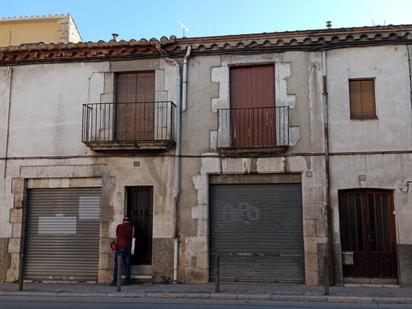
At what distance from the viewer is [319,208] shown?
12.8 metres

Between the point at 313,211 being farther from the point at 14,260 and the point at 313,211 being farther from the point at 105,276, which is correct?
the point at 14,260

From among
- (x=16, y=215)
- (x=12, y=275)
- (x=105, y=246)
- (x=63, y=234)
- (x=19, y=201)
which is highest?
(x=19, y=201)

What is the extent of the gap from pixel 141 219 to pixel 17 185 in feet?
11.7

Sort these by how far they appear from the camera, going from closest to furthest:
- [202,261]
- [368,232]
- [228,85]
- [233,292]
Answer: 1. [233,292]
2. [368,232]
3. [202,261]
4. [228,85]

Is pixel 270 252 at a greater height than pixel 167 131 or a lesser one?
lesser

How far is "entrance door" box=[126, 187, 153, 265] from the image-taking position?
1357 centimetres

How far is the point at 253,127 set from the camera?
13359 millimetres

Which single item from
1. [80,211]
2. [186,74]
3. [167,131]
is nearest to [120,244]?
[80,211]

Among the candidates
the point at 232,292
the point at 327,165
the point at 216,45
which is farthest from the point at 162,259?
the point at 216,45

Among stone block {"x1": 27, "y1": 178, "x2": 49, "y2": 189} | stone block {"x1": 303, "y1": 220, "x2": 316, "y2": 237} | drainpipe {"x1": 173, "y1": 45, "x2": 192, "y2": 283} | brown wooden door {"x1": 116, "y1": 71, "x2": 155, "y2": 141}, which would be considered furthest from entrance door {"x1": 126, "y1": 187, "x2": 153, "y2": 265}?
stone block {"x1": 303, "y1": 220, "x2": 316, "y2": 237}

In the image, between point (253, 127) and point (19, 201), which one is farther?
point (19, 201)

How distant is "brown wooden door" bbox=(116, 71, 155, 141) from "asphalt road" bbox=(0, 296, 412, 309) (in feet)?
15.2

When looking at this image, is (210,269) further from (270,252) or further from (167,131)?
(167,131)

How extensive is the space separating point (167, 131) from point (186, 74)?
163 cm
